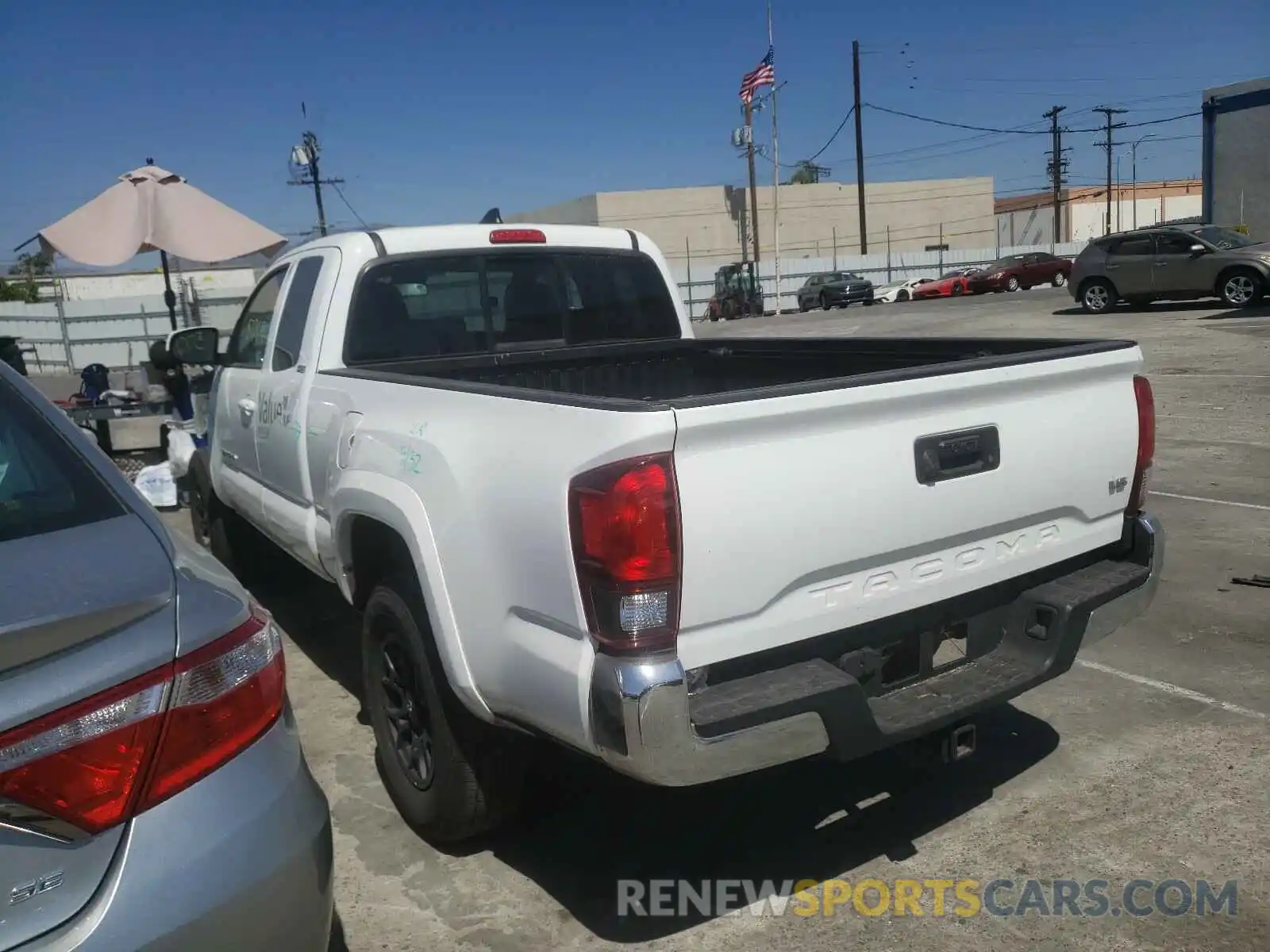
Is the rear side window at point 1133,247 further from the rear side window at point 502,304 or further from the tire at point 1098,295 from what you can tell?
the rear side window at point 502,304

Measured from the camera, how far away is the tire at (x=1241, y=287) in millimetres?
19047

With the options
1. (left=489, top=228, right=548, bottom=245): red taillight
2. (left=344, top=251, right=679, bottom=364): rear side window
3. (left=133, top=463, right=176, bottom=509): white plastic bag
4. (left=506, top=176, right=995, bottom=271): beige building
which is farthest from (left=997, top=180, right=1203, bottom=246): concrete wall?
(left=489, top=228, right=548, bottom=245): red taillight

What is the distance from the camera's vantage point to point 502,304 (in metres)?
4.92

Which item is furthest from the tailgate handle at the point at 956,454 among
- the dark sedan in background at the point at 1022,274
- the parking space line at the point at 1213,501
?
the dark sedan in background at the point at 1022,274

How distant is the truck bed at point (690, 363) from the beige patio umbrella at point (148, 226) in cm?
764

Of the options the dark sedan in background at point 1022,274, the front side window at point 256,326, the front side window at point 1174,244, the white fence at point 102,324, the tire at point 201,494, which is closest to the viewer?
the front side window at point 256,326

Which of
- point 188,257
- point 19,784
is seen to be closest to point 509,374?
point 19,784

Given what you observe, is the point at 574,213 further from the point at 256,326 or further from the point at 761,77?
the point at 256,326

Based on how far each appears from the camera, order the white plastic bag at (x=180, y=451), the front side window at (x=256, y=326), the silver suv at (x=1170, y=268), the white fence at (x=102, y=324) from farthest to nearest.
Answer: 1. the white fence at (x=102, y=324)
2. the silver suv at (x=1170, y=268)
3. the white plastic bag at (x=180, y=451)
4. the front side window at (x=256, y=326)

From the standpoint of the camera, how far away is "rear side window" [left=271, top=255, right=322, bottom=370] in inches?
183

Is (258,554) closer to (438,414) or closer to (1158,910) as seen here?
(438,414)

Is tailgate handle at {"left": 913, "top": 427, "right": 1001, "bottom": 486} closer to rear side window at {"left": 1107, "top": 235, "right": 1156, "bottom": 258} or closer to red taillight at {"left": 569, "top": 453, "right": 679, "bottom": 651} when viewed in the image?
red taillight at {"left": 569, "top": 453, "right": 679, "bottom": 651}

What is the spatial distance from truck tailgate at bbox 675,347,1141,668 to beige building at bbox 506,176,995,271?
55322mm

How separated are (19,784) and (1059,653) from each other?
8.87 feet
